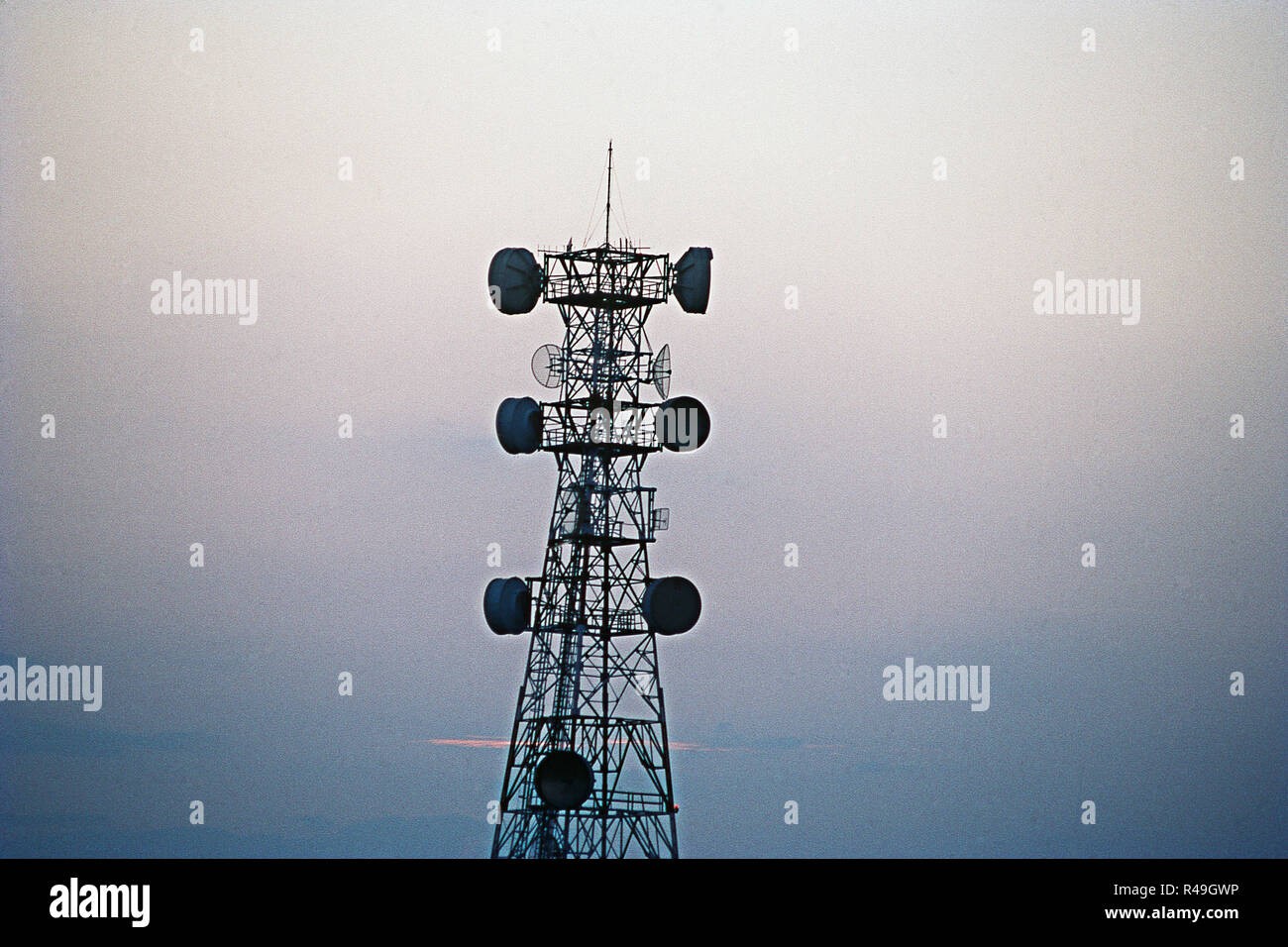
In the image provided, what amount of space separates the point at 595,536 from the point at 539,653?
2.94 m

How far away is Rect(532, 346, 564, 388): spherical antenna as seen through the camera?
45625mm

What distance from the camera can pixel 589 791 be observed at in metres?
44.7

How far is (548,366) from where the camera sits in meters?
45.6

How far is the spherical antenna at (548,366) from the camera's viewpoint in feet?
150
